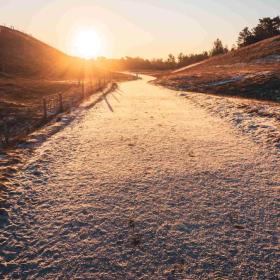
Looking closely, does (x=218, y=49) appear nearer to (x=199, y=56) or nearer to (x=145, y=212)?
(x=199, y=56)

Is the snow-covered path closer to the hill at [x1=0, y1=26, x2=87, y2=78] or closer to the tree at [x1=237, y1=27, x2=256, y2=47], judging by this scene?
the hill at [x1=0, y1=26, x2=87, y2=78]

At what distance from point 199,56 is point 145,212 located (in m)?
119

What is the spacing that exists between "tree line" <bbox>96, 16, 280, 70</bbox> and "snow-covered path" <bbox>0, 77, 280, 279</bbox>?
10251cm

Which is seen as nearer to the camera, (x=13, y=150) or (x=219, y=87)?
(x=13, y=150)

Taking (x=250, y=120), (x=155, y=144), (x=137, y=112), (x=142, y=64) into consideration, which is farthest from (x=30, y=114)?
(x=142, y=64)

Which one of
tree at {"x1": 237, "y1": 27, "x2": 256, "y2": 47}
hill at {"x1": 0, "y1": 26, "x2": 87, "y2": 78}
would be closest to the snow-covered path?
hill at {"x1": 0, "y1": 26, "x2": 87, "y2": 78}

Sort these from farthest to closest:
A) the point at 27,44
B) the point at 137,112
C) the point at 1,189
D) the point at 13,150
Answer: the point at 27,44, the point at 137,112, the point at 13,150, the point at 1,189

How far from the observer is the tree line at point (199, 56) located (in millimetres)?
97062

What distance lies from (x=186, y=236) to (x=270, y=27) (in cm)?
11442

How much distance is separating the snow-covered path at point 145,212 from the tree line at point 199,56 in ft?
336

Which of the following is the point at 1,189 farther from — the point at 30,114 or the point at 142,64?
the point at 142,64

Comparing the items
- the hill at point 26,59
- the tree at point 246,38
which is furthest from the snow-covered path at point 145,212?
the tree at point 246,38

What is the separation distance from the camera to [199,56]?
115 metres

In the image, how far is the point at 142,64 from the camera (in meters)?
135
